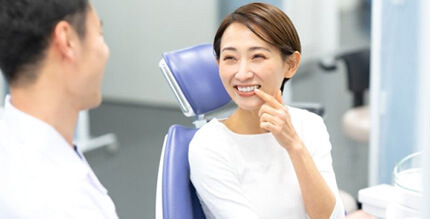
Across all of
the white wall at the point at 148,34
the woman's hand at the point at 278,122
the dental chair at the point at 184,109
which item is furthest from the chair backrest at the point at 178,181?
the white wall at the point at 148,34

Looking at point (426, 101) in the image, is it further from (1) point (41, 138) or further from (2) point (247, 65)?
(2) point (247, 65)

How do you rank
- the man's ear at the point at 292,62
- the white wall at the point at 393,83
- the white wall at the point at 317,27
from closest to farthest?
the man's ear at the point at 292,62 → the white wall at the point at 393,83 → the white wall at the point at 317,27

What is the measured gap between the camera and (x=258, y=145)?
1.80m

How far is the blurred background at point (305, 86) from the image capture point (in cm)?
275

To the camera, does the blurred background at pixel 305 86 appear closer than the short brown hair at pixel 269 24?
No

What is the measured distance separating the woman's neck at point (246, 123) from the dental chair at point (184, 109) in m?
0.13

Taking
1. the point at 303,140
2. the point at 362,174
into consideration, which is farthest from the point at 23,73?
the point at 362,174

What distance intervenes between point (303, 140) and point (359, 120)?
1.54 metres

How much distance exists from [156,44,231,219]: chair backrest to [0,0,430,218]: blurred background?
838mm

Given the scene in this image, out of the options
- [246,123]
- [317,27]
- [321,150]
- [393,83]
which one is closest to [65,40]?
[246,123]

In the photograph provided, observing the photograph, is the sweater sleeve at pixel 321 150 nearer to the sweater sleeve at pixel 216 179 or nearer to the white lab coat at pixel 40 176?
the sweater sleeve at pixel 216 179

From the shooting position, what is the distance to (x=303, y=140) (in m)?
1.84

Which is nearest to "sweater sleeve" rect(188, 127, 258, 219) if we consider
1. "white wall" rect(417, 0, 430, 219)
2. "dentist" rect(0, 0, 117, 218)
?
"dentist" rect(0, 0, 117, 218)

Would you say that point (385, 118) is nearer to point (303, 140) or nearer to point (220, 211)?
point (303, 140)
